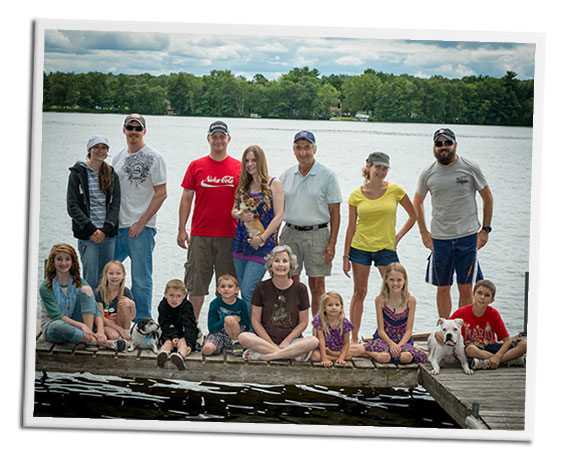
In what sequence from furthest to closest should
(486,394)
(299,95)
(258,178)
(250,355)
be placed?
(299,95) → (250,355) → (258,178) → (486,394)

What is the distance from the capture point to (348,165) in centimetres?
697

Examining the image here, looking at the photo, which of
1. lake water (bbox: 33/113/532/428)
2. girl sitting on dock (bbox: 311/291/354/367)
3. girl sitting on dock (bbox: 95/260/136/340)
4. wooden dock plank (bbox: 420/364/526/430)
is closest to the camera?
wooden dock plank (bbox: 420/364/526/430)

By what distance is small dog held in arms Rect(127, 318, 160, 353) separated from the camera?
23.0 ft

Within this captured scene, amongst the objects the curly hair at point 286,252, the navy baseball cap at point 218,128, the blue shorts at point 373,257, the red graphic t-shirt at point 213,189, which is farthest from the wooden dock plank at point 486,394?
the navy baseball cap at point 218,128

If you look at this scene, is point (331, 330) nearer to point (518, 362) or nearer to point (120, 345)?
point (518, 362)

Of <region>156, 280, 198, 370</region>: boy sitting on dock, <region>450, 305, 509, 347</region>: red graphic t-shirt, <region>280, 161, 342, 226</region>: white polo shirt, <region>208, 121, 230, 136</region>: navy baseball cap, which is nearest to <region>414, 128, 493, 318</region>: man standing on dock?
<region>450, 305, 509, 347</region>: red graphic t-shirt

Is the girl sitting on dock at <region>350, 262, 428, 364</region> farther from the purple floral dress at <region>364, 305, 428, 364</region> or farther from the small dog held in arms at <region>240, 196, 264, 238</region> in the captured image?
the small dog held in arms at <region>240, 196, 264, 238</region>

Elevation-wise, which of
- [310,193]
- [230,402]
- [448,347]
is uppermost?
[310,193]

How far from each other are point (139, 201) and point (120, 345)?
1.01 m

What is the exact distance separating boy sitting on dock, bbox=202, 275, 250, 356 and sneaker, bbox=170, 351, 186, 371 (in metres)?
0.17

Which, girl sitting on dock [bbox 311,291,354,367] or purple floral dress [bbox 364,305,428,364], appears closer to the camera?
girl sitting on dock [bbox 311,291,354,367]

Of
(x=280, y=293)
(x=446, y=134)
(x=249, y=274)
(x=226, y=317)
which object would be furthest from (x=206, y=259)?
(x=446, y=134)

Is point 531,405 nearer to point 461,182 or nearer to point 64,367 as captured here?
point 461,182

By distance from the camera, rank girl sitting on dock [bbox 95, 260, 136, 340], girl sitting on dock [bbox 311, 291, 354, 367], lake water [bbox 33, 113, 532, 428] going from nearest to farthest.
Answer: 1. lake water [bbox 33, 113, 532, 428]
2. girl sitting on dock [bbox 311, 291, 354, 367]
3. girl sitting on dock [bbox 95, 260, 136, 340]
